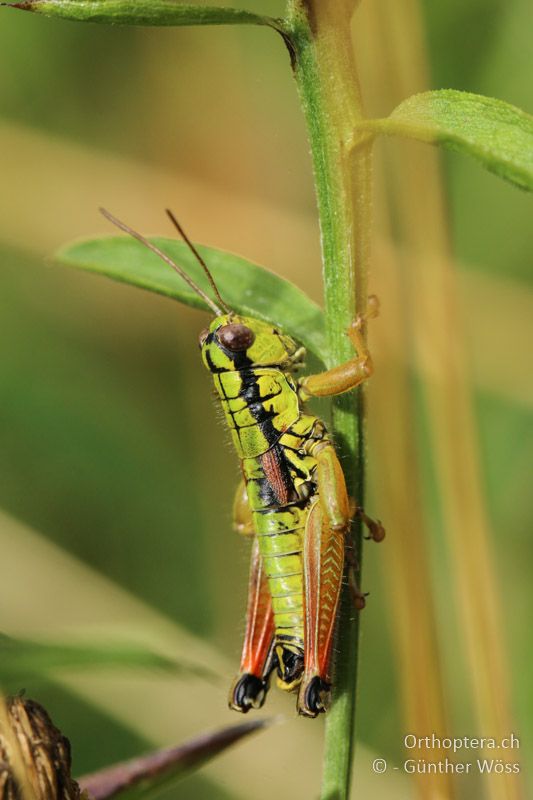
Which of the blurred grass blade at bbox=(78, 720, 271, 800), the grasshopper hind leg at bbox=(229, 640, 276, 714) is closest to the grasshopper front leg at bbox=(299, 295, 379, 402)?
the blurred grass blade at bbox=(78, 720, 271, 800)

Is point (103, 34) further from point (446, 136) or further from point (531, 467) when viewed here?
point (446, 136)

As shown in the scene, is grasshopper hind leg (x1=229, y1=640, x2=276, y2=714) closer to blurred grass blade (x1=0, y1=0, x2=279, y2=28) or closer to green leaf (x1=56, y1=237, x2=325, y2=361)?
green leaf (x1=56, y1=237, x2=325, y2=361)

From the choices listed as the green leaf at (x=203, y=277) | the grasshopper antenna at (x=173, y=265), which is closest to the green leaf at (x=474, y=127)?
the green leaf at (x=203, y=277)

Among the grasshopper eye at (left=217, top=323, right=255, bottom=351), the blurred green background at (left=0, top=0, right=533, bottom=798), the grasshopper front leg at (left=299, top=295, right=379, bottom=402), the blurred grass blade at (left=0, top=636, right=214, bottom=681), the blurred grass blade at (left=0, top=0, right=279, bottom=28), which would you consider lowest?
the blurred grass blade at (left=0, top=636, right=214, bottom=681)

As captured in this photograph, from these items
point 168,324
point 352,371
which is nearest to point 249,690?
point 352,371

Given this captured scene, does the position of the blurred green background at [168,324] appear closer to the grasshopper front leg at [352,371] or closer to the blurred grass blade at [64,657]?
the grasshopper front leg at [352,371]

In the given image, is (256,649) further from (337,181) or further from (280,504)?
(337,181)
